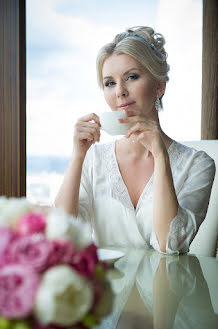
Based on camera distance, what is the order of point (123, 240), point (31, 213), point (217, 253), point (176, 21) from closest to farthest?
point (31, 213) → point (123, 240) → point (217, 253) → point (176, 21)

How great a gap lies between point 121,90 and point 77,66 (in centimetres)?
303

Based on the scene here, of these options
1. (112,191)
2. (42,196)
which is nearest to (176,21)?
(42,196)

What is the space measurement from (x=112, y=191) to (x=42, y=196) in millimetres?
2777

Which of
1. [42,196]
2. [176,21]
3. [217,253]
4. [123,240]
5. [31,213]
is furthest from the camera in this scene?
[42,196]

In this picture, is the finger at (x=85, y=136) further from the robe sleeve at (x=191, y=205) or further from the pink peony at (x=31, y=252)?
the pink peony at (x=31, y=252)

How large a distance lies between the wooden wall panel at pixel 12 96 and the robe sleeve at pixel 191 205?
1341 millimetres

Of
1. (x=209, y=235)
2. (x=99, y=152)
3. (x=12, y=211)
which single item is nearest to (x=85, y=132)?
(x=99, y=152)

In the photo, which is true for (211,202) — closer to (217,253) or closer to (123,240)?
(217,253)

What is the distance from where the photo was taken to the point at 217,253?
5.82 ft

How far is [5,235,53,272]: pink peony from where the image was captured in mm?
366

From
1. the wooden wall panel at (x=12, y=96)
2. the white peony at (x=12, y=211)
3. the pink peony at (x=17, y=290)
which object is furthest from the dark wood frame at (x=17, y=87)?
the pink peony at (x=17, y=290)

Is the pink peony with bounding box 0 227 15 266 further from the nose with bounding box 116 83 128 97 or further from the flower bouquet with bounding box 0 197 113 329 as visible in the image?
the nose with bounding box 116 83 128 97

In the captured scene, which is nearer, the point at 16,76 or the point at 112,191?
the point at 112,191

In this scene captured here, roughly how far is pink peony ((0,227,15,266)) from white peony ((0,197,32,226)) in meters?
0.02
